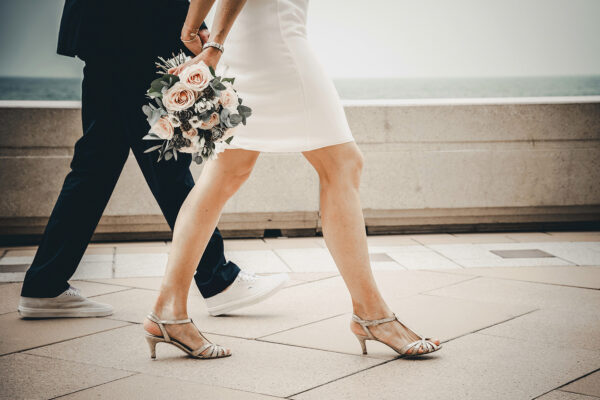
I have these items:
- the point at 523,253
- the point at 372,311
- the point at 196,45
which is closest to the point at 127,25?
the point at 196,45

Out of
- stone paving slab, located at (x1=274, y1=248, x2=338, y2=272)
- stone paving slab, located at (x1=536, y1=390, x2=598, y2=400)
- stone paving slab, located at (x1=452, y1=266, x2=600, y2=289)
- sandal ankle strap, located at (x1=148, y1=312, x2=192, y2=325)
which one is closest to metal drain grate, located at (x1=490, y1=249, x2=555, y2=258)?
stone paving slab, located at (x1=452, y1=266, x2=600, y2=289)

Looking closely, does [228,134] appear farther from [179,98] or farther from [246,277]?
[246,277]

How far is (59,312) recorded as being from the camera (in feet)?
11.3

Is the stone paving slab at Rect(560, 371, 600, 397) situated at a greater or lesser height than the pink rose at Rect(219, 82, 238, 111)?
lesser

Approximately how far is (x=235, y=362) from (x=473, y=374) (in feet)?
2.84

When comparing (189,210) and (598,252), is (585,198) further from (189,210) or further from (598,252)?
(189,210)

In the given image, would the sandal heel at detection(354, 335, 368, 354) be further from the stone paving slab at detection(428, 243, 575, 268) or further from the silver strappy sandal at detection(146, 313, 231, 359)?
the stone paving slab at detection(428, 243, 575, 268)

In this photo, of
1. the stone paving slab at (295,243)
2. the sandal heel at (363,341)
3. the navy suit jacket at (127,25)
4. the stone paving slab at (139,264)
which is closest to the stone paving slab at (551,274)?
the stone paving slab at (295,243)

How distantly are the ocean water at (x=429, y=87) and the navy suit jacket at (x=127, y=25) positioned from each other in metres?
64.8

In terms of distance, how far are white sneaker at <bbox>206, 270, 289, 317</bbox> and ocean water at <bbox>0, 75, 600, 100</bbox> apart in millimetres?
64770

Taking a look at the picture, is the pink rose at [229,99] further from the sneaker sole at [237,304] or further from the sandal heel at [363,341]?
the sneaker sole at [237,304]

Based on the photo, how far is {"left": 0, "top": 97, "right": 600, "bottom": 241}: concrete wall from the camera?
5.69 meters

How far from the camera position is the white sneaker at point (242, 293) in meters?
3.45

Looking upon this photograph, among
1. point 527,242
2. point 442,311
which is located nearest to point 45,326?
point 442,311
